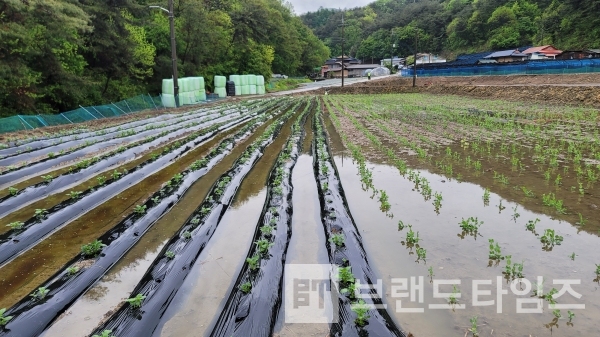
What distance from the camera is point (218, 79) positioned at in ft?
118

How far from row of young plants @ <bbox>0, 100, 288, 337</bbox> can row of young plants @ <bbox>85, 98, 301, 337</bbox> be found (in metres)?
0.14

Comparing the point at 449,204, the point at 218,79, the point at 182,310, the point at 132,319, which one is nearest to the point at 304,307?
the point at 182,310

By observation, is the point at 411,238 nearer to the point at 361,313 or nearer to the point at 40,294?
the point at 361,313

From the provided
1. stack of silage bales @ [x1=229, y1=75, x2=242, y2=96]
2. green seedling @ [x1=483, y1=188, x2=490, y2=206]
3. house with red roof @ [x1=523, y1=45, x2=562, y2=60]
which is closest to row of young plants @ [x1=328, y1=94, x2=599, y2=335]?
green seedling @ [x1=483, y1=188, x2=490, y2=206]

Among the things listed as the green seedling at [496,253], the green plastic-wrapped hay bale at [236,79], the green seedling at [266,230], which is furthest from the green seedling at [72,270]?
the green plastic-wrapped hay bale at [236,79]

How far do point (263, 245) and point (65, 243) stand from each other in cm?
271

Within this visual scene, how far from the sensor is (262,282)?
3678 mm

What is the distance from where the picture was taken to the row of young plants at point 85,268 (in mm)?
→ 3297

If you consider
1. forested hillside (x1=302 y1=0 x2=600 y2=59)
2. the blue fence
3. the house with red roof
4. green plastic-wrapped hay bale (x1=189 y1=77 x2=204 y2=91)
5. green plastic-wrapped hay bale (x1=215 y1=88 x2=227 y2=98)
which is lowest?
green plastic-wrapped hay bale (x1=215 y1=88 x2=227 y2=98)

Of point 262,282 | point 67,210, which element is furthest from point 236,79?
point 262,282

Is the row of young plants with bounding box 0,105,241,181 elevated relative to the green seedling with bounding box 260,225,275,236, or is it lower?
elevated

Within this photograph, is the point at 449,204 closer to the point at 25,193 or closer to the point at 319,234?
the point at 319,234

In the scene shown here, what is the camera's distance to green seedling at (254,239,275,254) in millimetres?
4320

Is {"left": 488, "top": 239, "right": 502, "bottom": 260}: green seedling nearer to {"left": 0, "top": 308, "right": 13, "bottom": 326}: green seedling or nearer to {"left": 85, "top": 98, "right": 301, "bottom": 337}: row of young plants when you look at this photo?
{"left": 85, "top": 98, "right": 301, "bottom": 337}: row of young plants
